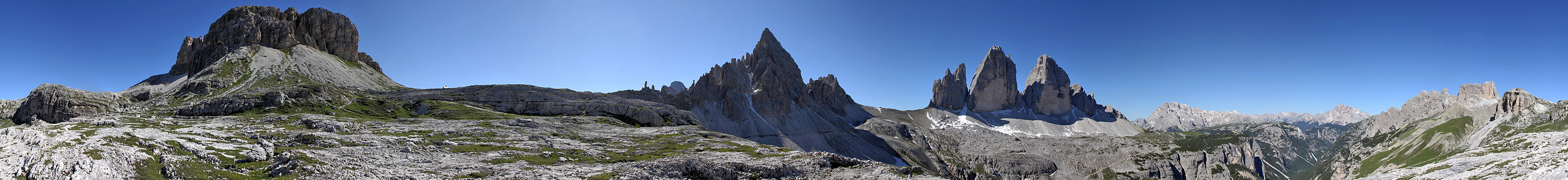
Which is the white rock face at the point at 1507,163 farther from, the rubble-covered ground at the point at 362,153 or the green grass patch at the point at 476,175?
the green grass patch at the point at 476,175

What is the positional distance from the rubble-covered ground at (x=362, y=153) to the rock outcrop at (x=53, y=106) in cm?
167

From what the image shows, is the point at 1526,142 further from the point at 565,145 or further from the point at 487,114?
the point at 487,114

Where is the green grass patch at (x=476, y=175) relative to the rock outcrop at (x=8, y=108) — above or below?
below

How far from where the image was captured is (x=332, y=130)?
72.9 m

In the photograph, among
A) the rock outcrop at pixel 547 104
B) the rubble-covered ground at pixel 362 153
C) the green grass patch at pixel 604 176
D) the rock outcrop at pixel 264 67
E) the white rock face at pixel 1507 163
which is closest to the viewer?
the rubble-covered ground at pixel 362 153

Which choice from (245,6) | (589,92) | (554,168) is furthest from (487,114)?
(245,6)

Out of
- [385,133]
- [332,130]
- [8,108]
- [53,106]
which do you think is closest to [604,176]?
[385,133]

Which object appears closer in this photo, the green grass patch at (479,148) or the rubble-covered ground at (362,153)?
A: the rubble-covered ground at (362,153)

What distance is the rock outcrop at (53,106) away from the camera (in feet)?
239

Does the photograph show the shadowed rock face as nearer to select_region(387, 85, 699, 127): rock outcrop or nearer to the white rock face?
select_region(387, 85, 699, 127): rock outcrop

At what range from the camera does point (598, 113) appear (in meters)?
128

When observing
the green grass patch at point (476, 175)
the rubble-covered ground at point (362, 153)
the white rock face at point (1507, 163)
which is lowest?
the white rock face at point (1507, 163)

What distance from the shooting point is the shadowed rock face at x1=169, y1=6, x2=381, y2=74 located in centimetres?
14525

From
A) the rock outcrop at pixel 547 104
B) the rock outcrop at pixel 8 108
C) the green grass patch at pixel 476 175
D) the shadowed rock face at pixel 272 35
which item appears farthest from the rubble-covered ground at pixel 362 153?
the shadowed rock face at pixel 272 35
